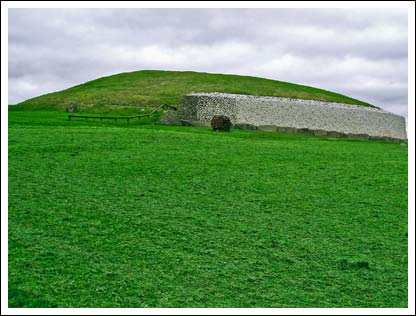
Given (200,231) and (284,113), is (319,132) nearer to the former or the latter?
(284,113)

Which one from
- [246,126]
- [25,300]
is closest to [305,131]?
[246,126]

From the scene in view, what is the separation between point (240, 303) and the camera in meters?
7.38

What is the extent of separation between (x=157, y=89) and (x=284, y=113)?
24003mm

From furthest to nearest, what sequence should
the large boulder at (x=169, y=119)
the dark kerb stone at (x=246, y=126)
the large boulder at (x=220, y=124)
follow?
1. the dark kerb stone at (x=246, y=126)
2. the large boulder at (x=169, y=119)
3. the large boulder at (x=220, y=124)

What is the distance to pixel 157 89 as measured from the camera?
61250 mm

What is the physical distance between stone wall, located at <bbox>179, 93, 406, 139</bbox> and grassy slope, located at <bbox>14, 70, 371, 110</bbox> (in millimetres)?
11846

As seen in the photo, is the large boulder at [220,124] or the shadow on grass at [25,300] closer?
the shadow on grass at [25,300]

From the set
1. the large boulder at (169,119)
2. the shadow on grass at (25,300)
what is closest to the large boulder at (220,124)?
the large boulder at (169,119)

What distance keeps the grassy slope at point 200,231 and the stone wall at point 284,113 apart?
22708mm

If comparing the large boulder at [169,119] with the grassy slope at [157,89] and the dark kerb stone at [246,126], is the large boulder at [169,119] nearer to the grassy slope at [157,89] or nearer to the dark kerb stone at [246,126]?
the dark kerb stone at [246,126]

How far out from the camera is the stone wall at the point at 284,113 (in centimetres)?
4056

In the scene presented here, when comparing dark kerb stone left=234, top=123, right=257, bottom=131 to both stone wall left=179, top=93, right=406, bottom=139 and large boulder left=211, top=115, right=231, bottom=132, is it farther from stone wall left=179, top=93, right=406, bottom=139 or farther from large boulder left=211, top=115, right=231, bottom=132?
large boulder left=211, top=115, right=231, bottom=132

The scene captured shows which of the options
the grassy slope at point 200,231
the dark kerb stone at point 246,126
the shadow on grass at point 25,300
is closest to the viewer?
the shadow on grass at point 25,300

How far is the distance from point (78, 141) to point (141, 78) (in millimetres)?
52367
